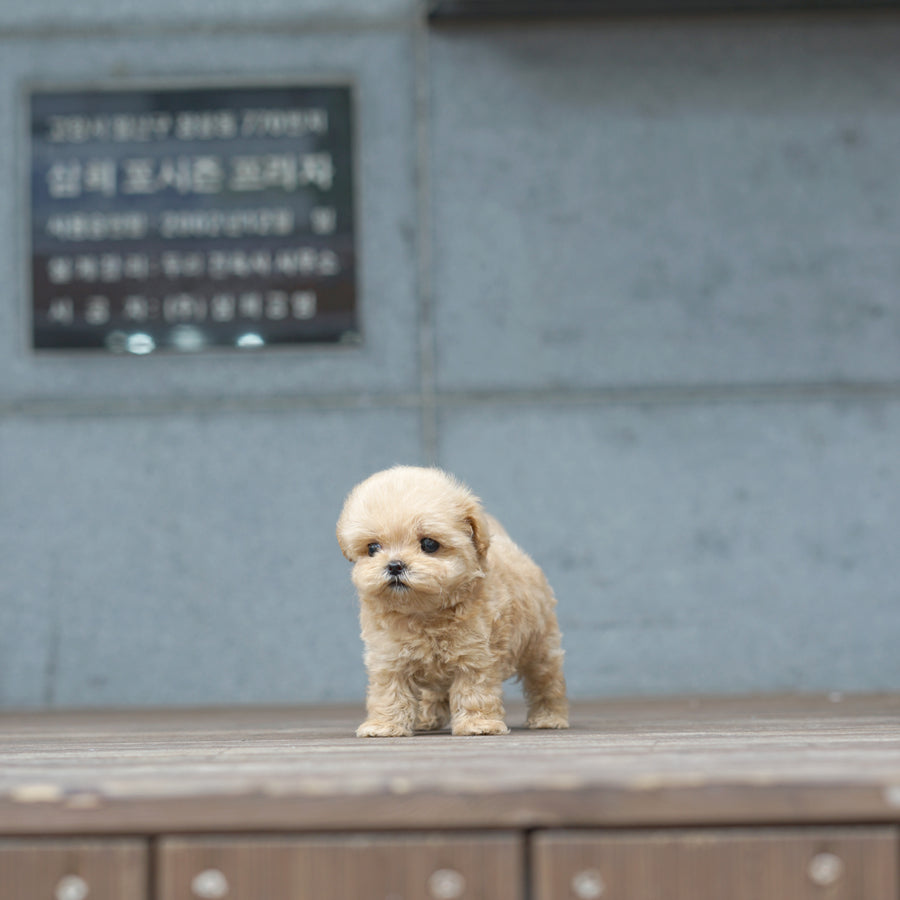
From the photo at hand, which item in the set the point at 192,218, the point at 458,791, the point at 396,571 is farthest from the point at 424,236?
the point at 458,791

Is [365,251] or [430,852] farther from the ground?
[365,251]

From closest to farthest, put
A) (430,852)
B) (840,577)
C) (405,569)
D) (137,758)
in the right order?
(430,852), (137,758), (405,569), (840,577)

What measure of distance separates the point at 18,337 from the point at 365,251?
1296 mm

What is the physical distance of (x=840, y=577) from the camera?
412 cm

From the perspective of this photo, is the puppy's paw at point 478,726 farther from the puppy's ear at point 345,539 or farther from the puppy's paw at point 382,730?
the puppy's ear at point 345,539

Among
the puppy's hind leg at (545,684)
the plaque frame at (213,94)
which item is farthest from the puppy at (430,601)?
the plaque frame at (213,94)

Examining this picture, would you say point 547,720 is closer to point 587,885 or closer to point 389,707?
point 389,707

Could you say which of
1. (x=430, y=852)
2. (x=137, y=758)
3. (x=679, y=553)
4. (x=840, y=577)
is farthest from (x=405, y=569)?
(x=840, y=577)

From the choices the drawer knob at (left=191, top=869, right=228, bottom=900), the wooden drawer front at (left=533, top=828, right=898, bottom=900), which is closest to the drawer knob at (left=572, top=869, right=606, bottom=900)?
the wooden drawer front at (left=533, top=828, right=898, bottom=900)

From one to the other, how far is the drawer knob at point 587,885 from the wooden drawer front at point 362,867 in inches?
2.4

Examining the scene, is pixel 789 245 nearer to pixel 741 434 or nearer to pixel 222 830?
pixel 741 434

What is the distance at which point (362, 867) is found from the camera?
1.24m

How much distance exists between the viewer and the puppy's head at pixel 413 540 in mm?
2080

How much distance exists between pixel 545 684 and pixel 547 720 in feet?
0.25
